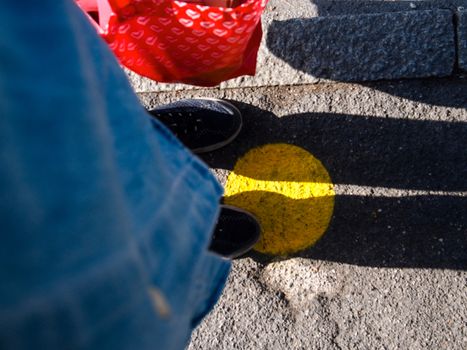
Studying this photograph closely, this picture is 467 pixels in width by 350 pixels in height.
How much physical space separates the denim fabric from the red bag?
602 millimetres

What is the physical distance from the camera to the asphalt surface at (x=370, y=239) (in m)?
1.72

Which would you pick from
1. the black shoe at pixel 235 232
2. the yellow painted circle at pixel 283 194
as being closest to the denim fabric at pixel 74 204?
the black shoe at pixel 235 232

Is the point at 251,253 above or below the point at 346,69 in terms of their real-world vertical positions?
below

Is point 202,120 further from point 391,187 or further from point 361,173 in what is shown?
point 391,187

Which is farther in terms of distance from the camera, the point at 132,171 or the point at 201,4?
the point at 201,4

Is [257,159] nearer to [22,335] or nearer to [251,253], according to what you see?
[251,253]

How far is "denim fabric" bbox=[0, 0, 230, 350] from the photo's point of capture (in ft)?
1.94

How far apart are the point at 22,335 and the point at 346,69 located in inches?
63.9

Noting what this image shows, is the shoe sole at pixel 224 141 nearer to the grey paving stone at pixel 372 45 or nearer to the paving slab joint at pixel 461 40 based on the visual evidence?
the grey paving stone at pixel 372 45

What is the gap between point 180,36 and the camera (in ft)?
4.75

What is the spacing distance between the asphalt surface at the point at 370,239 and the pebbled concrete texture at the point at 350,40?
0.07 meters

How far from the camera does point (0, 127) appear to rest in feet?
1.91

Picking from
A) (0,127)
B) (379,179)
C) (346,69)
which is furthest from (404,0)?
(0,127)

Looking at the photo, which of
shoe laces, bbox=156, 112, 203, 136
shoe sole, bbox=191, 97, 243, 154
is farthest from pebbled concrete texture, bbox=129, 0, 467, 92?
shoe laces, bbox=156, 112, 203, 136
